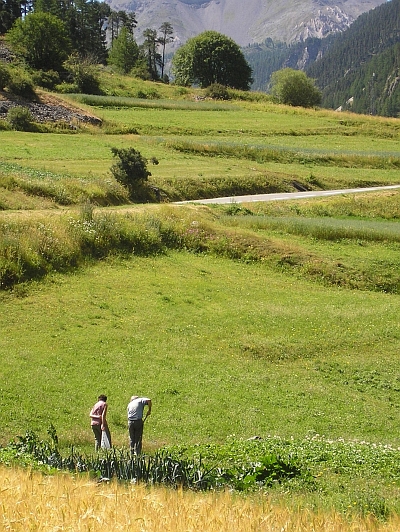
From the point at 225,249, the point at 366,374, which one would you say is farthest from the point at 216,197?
the point at 366,374

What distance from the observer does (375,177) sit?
6009 centimetres

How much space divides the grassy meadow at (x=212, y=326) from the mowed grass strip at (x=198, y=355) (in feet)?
0.26

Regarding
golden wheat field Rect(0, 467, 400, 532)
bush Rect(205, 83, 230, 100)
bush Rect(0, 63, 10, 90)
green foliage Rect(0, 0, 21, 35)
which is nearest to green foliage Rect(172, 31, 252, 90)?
bush Rect(205, 83, 230, 100)

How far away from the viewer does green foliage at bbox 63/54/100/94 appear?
85.0 metres

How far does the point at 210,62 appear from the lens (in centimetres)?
11938

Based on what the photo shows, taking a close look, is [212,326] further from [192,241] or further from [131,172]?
[131,172]

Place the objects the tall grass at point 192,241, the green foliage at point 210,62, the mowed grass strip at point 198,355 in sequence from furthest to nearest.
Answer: the green foliage at point 210,62
the tall grass at point 192,241
the mowed grass strip at point 198,355

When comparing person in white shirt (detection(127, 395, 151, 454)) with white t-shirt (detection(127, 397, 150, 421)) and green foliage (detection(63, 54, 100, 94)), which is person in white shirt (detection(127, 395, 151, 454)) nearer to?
white t-shirt (detection(127, 397, 150, 421))

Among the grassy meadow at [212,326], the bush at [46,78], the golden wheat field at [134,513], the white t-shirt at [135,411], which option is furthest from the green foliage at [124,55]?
the golden wheat field at [134,513]

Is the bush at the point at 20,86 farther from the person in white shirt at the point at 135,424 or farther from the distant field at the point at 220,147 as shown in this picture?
the person in white shirt at the point at 135,424

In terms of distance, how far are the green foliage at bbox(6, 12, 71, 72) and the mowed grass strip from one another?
6448cm

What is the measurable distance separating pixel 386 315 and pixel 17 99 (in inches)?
2129

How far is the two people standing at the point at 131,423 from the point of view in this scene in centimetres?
1545

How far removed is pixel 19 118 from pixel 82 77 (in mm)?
25036
